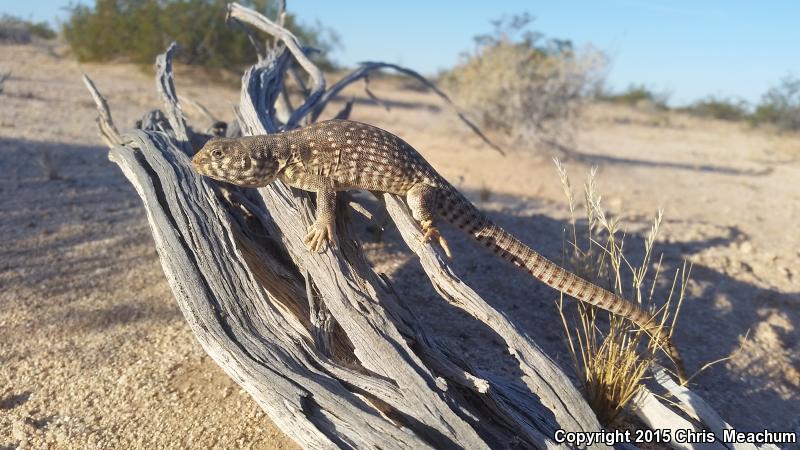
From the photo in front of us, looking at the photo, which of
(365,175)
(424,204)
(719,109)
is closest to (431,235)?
(424,204)

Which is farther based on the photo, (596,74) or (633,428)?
(596,74)

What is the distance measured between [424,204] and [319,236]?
0.84 meters

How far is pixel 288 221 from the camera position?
11.6 ft

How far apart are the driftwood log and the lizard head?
0.18 m

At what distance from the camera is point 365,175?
3773mm

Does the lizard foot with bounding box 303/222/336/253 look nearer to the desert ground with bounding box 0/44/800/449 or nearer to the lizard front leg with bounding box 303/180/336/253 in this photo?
A: the lizard front leg with bounding box 303/180/336/253

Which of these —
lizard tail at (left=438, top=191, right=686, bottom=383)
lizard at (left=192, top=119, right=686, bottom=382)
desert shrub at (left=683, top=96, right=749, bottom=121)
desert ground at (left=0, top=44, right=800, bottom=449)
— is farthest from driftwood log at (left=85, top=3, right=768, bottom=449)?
desert shrub at (left=683, top=96, right=749, bottom=121)

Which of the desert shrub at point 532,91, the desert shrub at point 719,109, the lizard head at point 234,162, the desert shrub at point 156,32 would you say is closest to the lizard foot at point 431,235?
the lizard head at point 234,162

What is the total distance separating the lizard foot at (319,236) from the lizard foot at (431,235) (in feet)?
1.95

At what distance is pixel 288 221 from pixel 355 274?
2.25ft

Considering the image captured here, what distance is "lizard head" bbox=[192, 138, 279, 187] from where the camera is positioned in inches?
140

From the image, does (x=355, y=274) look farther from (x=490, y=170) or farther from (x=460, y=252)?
(x=490, y=170)

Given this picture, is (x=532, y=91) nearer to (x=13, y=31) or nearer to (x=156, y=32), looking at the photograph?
(x=156, y=32)

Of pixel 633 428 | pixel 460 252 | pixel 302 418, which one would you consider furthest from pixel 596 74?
pixel 302 418
